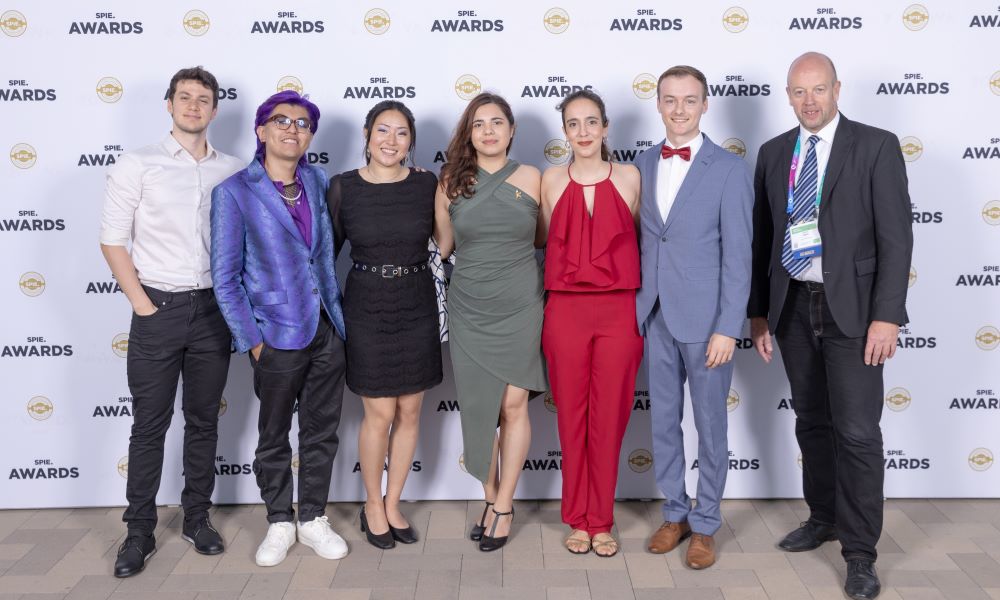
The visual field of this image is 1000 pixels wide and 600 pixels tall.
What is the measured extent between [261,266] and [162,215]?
44 cm

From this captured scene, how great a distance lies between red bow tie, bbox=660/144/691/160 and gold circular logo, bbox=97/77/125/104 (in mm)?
2326

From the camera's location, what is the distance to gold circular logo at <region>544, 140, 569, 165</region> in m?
3.66

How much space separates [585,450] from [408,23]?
1961mm

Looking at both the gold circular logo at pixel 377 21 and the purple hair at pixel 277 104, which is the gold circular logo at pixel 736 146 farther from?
the purple hair at pixel 277 104

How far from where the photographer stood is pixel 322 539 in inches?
127

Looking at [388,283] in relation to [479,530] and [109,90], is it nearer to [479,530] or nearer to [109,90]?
[479,530]

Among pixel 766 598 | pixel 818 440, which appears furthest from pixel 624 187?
pixel 766 598

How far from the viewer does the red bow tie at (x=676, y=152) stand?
2.97 meters

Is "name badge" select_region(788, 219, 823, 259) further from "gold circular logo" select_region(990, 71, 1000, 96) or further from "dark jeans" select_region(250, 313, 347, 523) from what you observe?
"dark jeans" select_region(250, 313, 347, 523)

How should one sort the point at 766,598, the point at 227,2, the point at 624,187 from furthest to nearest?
the point at 227,2, the point at 624,187, the point at 766,598

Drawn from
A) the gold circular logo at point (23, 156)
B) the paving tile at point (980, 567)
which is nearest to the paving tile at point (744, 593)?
the paving tile at point (980, 567)

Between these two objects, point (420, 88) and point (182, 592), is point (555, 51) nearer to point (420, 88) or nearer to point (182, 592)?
point (420, 88)

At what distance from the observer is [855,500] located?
114 inches

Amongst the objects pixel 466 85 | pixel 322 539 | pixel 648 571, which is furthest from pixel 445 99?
pixel 648 571
